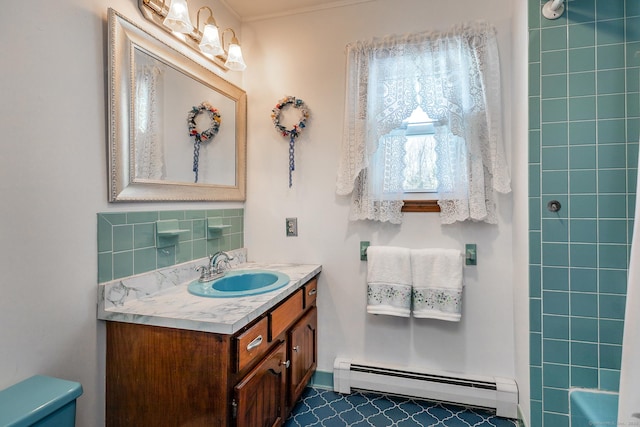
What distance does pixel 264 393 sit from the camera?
A: 1342 millimetres

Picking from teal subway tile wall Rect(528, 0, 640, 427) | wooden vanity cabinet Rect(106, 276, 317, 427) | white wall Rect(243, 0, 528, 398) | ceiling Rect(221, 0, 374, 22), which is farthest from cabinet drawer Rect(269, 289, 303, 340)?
ceiling Rect(221, 0, 374, 22)

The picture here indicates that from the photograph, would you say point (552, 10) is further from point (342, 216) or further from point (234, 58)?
point (234, 58)

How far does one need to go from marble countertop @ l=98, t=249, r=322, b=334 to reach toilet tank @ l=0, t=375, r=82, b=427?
26cm

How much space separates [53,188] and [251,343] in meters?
0.86

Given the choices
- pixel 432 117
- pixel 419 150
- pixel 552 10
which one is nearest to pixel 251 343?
pixel 419 150

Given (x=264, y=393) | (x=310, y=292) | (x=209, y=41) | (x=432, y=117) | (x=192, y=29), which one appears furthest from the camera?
(x=310, y=292)

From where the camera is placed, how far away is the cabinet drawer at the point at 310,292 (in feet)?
5.98

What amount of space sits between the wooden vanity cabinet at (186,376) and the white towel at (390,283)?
70 centimetres

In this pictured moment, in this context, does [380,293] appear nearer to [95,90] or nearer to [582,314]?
[582,314]

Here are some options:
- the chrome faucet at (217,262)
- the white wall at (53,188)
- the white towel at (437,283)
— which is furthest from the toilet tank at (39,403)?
the white towel at (437,283)

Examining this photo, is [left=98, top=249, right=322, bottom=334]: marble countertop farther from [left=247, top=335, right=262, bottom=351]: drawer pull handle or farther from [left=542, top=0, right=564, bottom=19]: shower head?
[left=542, top=0, right=564, bottom=19]: shower head

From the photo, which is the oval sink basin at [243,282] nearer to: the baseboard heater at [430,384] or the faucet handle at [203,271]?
the faucet handle at [203,271]

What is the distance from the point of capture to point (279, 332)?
1.47m

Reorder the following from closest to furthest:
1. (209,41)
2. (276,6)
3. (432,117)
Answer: (209,41)
(432,117)
(276,6)
